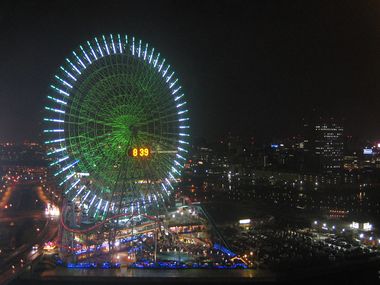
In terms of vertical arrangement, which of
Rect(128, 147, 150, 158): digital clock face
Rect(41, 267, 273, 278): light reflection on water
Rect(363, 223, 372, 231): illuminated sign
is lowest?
Rect(41, 267, 273, 278): light reflection on water

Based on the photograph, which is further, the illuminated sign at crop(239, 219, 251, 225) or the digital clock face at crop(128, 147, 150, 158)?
the illuminated sign at crop(239, 219, 251, 225)

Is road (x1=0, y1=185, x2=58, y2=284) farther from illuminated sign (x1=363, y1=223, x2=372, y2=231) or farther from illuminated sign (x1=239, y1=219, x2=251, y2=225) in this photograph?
illuminated sign (x1=363, y1=223, x2=372, y2=231)

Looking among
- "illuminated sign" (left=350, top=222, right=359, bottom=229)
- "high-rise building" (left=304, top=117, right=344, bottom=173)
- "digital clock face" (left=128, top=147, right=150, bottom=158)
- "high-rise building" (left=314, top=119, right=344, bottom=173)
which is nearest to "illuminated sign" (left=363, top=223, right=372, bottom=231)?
"illuminated sign" (left=350, top=222, right=359, bottom=229)

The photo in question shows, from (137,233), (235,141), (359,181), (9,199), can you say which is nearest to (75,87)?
(137,233)

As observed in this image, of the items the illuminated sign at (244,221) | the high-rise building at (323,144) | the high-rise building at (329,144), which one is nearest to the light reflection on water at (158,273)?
the illuminated sign at (244,221)

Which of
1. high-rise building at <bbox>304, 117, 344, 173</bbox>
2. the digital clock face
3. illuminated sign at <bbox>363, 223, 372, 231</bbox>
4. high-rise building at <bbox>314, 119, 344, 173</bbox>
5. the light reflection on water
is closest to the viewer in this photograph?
the light reflection on water

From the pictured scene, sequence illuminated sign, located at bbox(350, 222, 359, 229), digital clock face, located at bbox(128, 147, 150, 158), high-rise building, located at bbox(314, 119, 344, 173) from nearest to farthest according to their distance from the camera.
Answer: digital clock face, located at bbox(128, 147, 150, 158)
illuminated sign, located at bbox(350, 222, 359, 229)
high-rise building, located at bbox(314, 119, 344, 173)

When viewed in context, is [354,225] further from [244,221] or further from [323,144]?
[323,144]
